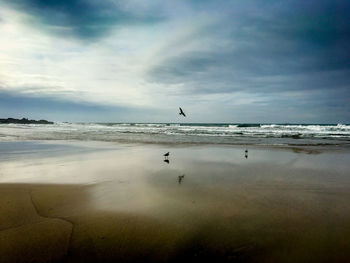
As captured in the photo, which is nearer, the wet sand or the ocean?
the wet sand

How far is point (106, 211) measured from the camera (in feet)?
12.7

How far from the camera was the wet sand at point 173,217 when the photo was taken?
9.10 ft

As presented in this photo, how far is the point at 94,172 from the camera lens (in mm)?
6738

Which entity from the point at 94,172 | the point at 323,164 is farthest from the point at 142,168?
the point at 323,164

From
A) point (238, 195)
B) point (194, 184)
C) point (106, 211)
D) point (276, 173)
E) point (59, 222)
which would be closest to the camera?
point (59, 222)

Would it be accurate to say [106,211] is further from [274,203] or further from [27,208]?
Result: [274,203]

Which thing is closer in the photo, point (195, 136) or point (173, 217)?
point (173, 217)

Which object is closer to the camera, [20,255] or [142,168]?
[20,255]

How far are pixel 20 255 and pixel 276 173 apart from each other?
238 inches

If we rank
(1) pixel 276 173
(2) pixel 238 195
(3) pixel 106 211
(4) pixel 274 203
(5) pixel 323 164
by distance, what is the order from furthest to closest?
(5) pixel 323 164, (1) pixel 276 173, (2) pixel 238 195, (4) pixel 274 203, (3) pixel 106 211

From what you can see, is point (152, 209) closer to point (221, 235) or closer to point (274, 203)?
point (221, 235)

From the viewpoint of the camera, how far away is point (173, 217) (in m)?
3.62

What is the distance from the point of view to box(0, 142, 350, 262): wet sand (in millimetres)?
2773

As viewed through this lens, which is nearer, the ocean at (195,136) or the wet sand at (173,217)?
the wet sand at (173,217)
